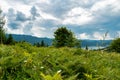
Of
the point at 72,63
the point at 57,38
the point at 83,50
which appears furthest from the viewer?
the point at 57,38

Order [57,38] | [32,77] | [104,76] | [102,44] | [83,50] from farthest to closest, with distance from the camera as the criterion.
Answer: [57,38]
[83,50]
[102,44]
[104,76]
[32,77]

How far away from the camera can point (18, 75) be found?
26.7 feet

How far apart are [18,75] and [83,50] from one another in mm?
9937

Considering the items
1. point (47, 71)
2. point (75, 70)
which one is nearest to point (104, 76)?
point (75, 70)

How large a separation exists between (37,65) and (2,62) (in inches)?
57.6

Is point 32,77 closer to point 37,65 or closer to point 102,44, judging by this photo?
point 37,65

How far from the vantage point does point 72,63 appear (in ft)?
32.2

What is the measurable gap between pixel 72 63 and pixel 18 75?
86.7 inches

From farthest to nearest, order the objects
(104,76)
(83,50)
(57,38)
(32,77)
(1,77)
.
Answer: (57,38), (83,50), (104,76), (32,77), (1,77)

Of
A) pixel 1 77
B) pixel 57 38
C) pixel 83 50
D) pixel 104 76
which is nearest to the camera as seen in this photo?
pixel 1 77

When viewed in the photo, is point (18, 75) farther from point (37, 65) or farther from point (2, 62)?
point (37, 65)

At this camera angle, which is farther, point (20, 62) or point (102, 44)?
point (102, 44)

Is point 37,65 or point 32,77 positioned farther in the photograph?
point 37,65

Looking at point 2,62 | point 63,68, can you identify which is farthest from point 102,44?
point 2,62
